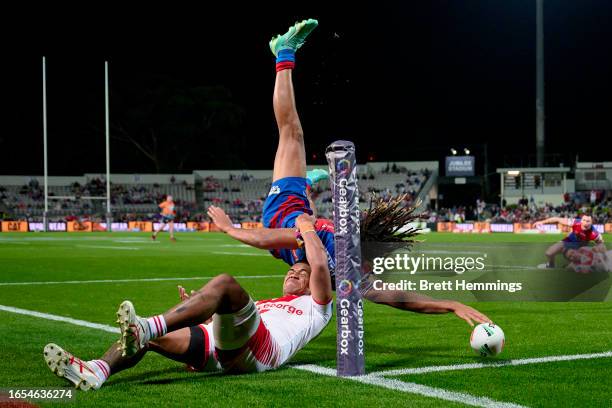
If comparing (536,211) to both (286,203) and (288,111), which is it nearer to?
(288,111)

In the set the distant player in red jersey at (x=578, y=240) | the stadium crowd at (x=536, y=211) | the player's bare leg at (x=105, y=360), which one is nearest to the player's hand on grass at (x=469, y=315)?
the player's bare leg at (x=105, y=360)

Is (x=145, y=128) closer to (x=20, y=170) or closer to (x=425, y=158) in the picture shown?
(x=20, y=170)

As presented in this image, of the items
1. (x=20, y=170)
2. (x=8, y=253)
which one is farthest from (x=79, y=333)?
(x=20, y=170)

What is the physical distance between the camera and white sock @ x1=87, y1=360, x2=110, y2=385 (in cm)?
506

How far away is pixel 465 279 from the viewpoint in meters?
11.1

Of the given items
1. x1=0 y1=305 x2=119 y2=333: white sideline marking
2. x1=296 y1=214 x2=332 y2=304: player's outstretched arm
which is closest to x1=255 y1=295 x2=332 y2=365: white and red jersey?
x1=296 y1=214 x2=332 y2=304: player's outstretched arm

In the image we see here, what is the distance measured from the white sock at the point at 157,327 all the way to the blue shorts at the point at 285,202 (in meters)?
2.68

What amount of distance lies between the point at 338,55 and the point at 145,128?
2297 centimetres

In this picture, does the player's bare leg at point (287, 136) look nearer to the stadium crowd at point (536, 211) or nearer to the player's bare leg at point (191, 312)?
the player's bare leg at point (191, 312)

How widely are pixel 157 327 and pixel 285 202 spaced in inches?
117

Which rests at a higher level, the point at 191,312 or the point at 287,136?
the point at 287,136

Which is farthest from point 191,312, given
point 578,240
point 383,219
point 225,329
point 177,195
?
point 177,195

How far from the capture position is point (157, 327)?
4938 millimetres

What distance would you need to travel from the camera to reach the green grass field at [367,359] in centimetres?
495
